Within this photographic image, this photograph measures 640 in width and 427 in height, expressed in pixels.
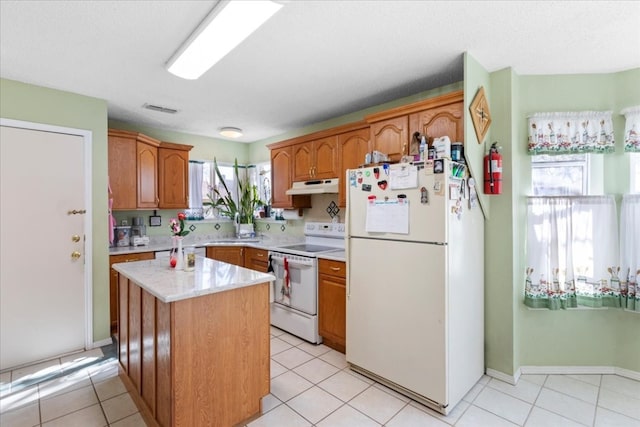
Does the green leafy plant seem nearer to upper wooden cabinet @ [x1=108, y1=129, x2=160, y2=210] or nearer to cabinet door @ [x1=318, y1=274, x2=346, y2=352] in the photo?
upper wooden cabinet @ [x1=108, y1=129, x2=160, y2=210]

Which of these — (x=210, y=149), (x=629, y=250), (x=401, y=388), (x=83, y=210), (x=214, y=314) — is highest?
(x=210, y=149)

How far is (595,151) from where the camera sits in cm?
253

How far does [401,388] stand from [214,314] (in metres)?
1.51

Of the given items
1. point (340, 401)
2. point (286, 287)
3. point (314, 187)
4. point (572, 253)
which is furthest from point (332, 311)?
point (572, 253)

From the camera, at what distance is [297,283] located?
3.37 metres

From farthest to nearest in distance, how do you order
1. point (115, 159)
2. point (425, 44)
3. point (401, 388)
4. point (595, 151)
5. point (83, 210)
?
point (115, 159)
point (83, 210)
point (595, 151)
point (401, 388)
point (425, 44)

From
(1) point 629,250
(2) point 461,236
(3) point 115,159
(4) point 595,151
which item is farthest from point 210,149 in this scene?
(1) point 629,250

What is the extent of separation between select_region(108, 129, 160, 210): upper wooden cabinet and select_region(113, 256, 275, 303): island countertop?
5.05 ft

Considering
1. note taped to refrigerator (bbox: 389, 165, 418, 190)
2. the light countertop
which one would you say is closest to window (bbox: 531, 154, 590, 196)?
note taped to refrigerator (bbox: 389, 165, 418, 190)

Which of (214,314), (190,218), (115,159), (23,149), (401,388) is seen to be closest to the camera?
(214,314)

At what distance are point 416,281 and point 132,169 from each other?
3425 millimetres

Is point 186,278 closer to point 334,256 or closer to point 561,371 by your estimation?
point 334,256

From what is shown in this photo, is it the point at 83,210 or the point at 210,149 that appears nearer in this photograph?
the point at 83,210

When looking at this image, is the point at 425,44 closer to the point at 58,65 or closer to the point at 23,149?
the point at 58,65
